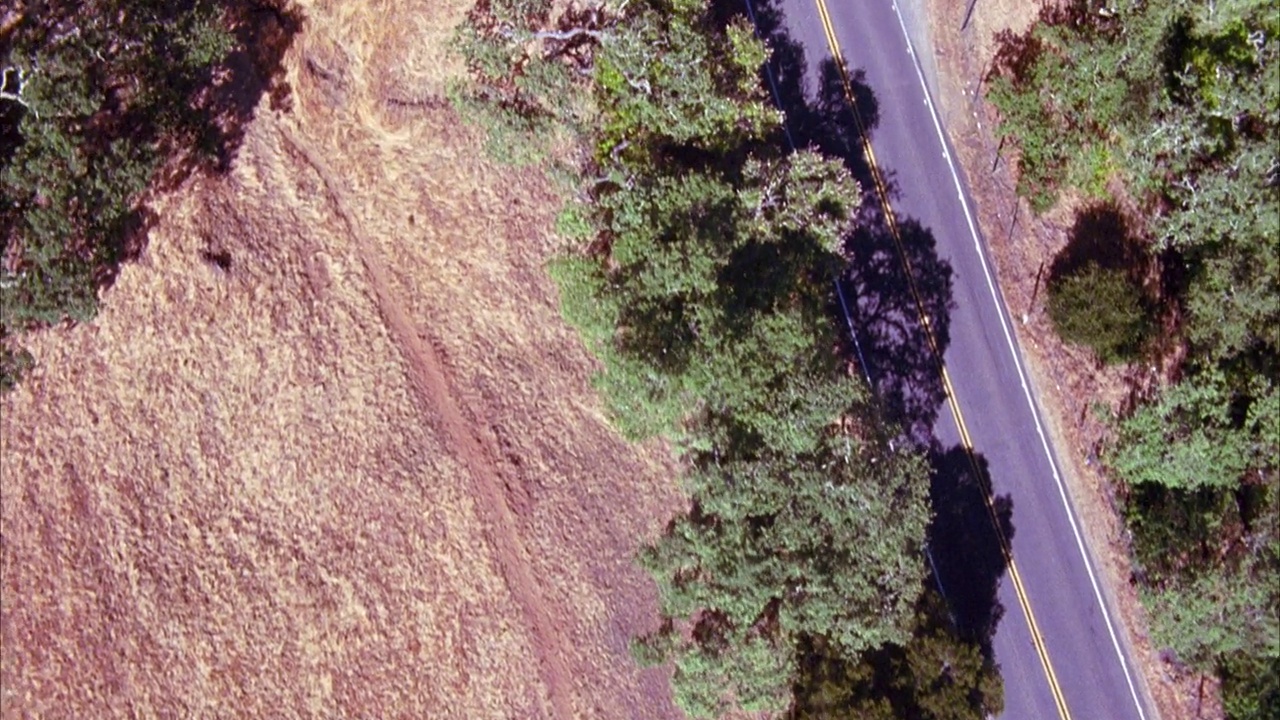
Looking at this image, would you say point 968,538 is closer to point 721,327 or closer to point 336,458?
point 721,327

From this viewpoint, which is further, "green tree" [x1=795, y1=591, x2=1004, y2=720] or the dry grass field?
the dry grass field

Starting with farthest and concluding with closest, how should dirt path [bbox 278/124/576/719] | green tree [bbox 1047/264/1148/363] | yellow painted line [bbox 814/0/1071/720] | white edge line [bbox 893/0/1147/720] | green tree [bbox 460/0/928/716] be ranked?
white edge line [bbox 893/0/1147/720], yellow painted line [bbox 814/0/1071/720], dirt path [bbox 278/124/576/719], green tree [bbox 1047/264/1148/363], green tree [bbox 460/0/928/716]

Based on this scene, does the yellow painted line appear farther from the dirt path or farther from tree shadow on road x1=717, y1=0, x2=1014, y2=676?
the dirt path

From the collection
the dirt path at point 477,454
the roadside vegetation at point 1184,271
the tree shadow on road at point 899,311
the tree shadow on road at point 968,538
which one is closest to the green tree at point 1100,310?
the roadside vegetation at point 1184,271

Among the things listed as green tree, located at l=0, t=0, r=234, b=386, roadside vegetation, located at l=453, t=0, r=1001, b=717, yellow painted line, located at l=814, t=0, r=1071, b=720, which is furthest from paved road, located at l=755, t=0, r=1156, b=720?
green tree, located at l=0, t=0, r=234, b=386

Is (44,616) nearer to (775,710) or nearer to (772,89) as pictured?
(775,710)

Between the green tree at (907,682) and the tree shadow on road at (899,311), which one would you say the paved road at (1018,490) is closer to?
the tree shadow on road at (899,311)
